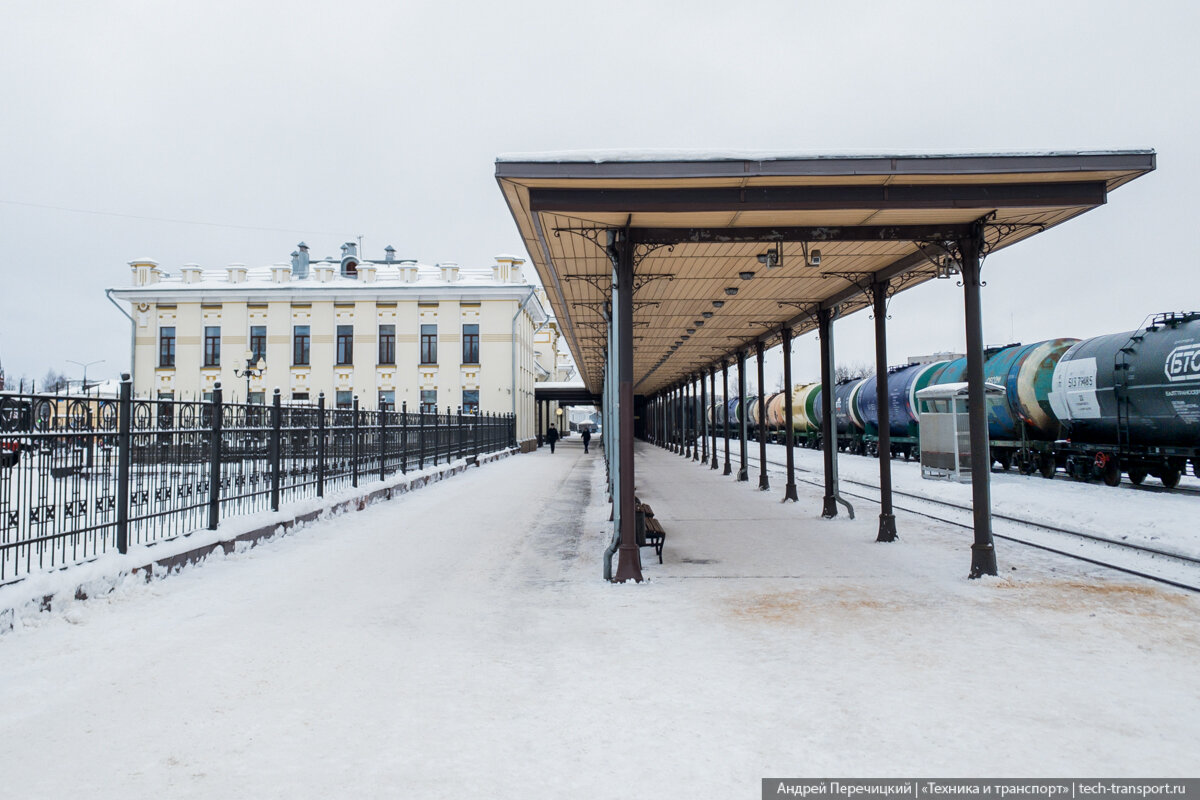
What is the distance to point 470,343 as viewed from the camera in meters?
41.8

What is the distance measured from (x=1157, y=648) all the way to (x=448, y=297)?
127ft

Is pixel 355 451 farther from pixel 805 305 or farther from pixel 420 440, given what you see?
pixel 805 305

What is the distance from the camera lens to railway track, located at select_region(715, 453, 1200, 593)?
26.8 feet

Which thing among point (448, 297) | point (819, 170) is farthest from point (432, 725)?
point (448, 297)

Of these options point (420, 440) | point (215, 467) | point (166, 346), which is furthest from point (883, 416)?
point (166, 346)

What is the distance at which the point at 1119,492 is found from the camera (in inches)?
625

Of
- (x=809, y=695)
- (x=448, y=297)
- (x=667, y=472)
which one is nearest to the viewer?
(x=809, y=695)

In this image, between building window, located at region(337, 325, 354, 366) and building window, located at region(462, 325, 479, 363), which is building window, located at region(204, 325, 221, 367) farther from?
building window, located at region(462, 325, 479, 363)

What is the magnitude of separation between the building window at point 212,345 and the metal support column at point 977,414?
4183cm

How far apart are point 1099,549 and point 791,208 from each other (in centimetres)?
638

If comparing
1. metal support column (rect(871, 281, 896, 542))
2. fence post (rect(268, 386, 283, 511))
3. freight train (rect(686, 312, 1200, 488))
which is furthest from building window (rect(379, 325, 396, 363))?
metal support column (rect(871, 281, 896, 542))

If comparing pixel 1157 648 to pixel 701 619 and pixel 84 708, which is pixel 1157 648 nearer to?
pixel 701 619

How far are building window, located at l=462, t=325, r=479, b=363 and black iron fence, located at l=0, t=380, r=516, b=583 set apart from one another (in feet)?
90.7

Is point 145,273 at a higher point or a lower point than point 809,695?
higher
